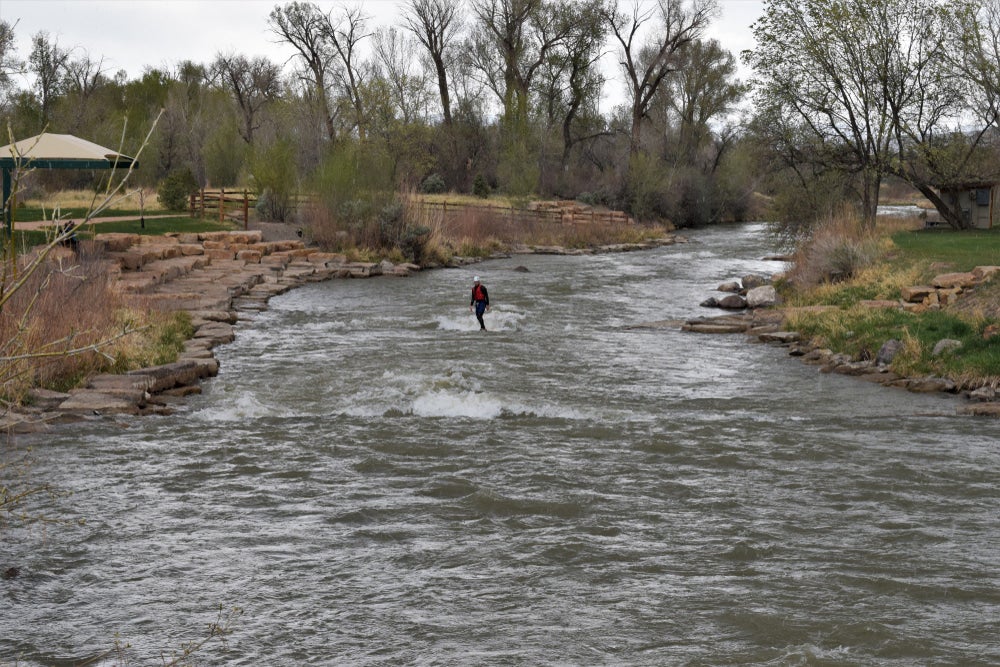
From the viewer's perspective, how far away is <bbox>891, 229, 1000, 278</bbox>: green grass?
24709 millimetres

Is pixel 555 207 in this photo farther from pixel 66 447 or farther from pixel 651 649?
pixel 651 649

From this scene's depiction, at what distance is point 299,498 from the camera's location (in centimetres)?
1042

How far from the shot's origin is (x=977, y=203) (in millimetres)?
37844

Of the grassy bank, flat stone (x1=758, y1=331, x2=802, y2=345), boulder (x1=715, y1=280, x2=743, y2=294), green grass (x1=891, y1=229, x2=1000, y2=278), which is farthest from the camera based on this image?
boulder (x1=715, y1=280, x2=743, y2=294)

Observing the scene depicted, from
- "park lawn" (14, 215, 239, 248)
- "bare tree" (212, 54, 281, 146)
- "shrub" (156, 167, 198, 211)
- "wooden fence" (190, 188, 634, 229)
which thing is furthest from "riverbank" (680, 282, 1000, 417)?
"bare tree" (212, 54, 281, 146)

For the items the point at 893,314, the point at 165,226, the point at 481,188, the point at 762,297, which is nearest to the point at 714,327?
the point at 893,314

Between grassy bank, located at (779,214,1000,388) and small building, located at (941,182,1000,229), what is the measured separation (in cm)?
370

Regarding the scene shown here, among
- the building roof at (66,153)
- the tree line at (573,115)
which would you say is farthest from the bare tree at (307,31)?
the building roof at (66,153)

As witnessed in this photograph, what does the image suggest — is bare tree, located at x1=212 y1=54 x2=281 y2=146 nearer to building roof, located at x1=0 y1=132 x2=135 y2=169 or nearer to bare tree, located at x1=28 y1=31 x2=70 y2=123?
bare tree, located at x1=28 y1=31 x2=70 y2=123

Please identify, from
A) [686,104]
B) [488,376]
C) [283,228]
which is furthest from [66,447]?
[686,104]

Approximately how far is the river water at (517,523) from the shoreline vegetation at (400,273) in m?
1.26

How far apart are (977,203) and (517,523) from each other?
3366 cm

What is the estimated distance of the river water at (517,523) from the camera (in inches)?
292

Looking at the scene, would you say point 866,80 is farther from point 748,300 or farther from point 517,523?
point 517,523
